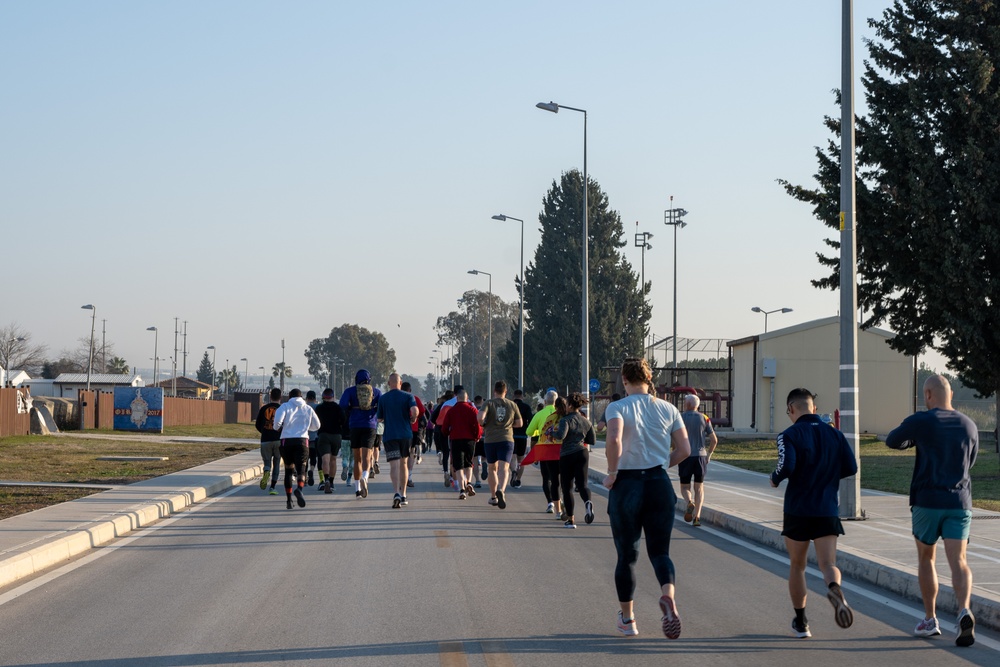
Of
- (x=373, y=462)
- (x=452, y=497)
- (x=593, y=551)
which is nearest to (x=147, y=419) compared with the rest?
(x=373, y=462)

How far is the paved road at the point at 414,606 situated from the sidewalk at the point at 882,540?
34 cm

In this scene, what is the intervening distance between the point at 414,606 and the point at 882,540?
6350 mm

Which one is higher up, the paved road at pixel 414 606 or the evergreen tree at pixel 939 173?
the evergreen tree at pixel 939 173

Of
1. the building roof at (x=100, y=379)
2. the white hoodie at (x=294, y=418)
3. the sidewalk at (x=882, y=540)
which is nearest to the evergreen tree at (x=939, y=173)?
the sidewalk at (x=882, y=540)

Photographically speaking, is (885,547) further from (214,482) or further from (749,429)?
(749,429)

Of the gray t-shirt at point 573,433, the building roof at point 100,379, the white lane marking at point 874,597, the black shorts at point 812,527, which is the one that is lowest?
the white lane marking at point 874,597

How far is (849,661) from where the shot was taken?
22.9ft

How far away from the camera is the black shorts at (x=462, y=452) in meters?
18.9

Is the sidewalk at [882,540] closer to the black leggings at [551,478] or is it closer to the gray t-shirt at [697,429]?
the gray t-shirt at [697,429]

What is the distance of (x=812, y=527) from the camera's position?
7.69 meters

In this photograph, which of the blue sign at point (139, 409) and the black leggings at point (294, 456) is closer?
the black leggings at point (294, 456)

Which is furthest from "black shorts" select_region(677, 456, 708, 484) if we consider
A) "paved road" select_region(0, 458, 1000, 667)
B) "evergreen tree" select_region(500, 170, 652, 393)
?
"evergreen tree" select_region(500, 170, 652, 393)

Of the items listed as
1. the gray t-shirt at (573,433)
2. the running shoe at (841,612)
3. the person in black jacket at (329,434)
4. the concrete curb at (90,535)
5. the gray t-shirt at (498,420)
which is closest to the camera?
the running shoe at (841,612)

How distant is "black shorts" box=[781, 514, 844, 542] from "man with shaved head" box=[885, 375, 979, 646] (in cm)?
63
